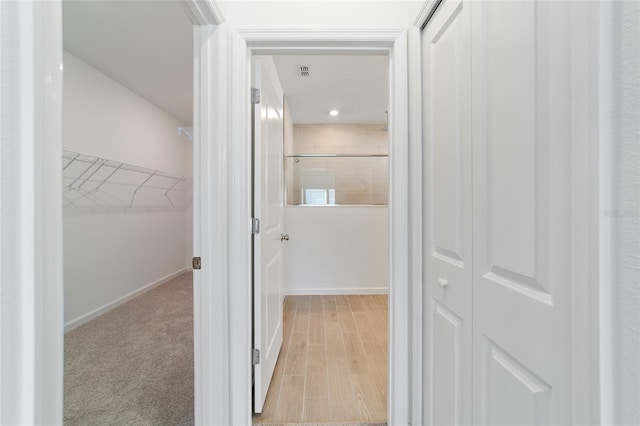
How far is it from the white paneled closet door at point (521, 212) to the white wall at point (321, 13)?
1.87ft

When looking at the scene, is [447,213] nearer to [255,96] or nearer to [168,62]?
[255,96]

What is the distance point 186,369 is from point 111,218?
2141 mm

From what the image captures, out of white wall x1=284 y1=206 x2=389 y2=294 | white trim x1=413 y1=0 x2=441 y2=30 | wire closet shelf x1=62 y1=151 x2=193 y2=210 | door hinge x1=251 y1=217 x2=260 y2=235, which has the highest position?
white trim x1=413 y1=0 x2=441 y2=30

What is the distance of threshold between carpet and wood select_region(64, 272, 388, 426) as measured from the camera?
4.97 feet

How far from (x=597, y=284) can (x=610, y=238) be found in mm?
83

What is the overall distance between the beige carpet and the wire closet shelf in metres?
1.25

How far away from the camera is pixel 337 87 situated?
9.80 ft

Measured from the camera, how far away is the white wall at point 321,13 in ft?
4.11

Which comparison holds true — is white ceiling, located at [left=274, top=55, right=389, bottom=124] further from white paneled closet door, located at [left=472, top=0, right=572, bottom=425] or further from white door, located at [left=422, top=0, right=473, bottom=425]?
white paneled closet door, located at [left=472, top=0, right=572, bottom=425]

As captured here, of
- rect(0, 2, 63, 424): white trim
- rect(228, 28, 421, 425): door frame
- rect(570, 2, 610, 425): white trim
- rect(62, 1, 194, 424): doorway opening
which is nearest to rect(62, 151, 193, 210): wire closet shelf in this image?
rect(62, 1, 194, 424): doorway opening

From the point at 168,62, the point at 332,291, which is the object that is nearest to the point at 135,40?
the point at 168,62

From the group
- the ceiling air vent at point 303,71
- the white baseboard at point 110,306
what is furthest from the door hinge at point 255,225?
the white baseboard at point 110,306

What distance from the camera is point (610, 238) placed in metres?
0.45

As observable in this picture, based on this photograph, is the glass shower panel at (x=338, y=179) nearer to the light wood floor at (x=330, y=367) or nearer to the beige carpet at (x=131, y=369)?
the light wood floor at (x=330, y=367)
